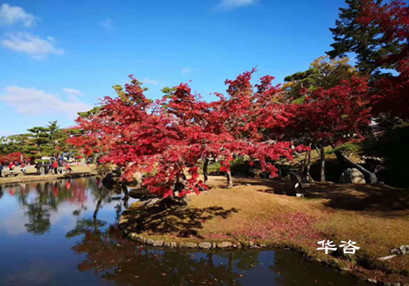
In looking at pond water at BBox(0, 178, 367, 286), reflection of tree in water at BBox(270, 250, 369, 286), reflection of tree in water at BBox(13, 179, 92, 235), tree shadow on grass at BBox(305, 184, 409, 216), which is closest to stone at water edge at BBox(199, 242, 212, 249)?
pond water at BBox(0, 178, 367, 286)

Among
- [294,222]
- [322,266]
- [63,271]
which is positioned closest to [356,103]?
[294,222]

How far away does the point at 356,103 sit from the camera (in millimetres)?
12445

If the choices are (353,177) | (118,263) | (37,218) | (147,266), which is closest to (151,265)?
(147,266)

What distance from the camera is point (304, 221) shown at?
9648 mm

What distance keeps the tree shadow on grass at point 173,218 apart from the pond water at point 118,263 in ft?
2.79

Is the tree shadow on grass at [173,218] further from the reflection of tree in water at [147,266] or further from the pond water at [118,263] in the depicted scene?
the reflection of tree in water at [147,266]

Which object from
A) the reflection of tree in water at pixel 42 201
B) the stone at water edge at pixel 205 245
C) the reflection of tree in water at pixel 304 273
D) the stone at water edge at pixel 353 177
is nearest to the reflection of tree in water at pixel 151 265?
the stone at water edge at pixel 205 245

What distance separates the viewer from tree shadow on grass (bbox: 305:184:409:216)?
9.73m

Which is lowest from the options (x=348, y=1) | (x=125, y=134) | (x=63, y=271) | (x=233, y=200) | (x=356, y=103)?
(x=63, y=271)

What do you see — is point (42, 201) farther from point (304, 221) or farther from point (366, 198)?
point (366, 198)

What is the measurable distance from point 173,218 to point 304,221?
5006 millimetres

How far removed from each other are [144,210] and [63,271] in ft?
16.0

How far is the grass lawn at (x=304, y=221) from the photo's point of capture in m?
6.90

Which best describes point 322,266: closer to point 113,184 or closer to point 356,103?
point 356,103
